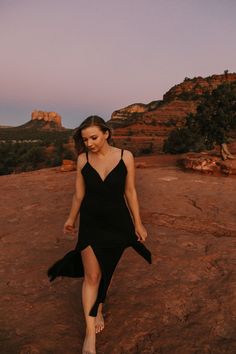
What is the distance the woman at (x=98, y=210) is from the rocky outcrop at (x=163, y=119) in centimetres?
3100

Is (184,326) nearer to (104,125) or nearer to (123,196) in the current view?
(123,196)

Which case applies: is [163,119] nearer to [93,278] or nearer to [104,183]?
[104,183]

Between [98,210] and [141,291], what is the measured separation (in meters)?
1.21

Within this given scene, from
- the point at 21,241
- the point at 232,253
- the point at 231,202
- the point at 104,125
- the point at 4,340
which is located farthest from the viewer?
the point at 231,202

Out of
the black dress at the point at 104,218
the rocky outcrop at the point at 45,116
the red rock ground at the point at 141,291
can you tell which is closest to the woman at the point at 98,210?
the black dress at the point at 104,218

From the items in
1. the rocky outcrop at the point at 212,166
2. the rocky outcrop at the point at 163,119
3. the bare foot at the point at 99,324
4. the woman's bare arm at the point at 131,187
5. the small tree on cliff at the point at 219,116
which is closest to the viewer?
the woman's bare arm at the point at 131,187

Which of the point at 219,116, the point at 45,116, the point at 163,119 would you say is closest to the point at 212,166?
the point at 219,116

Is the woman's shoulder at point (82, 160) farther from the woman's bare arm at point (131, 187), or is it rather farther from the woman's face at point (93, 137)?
the woman's bare arm at point (131, 187)

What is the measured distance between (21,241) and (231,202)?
13.5 ft

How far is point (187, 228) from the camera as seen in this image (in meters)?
5.12

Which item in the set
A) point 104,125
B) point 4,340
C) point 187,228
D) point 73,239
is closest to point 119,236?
point 104,125

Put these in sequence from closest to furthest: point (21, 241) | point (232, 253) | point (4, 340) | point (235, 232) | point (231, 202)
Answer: point (4, 340), point (232, 253), point (21, 241), point (235, 232), point (231, 202)

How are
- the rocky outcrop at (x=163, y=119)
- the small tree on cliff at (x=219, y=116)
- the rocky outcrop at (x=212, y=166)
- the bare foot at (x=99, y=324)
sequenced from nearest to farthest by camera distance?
1. the bare foot at (x=99, y=324)
2. the rocky outcrop at (x=212, y=166)
3. the small tree on cliff at (x=219, y=116)
4. the rocky outcrop at (x=163, y=119)

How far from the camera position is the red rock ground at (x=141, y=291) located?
241 cm
